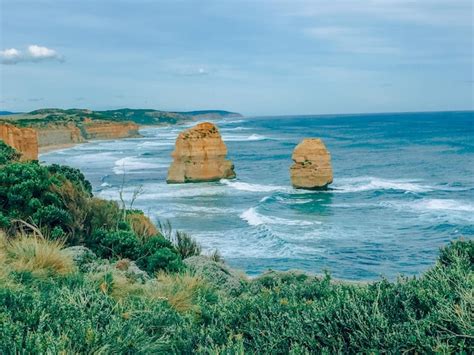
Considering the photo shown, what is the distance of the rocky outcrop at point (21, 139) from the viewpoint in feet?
126

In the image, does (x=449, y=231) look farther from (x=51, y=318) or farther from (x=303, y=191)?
(x=51, y=318)

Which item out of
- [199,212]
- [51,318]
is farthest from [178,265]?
[199,212]

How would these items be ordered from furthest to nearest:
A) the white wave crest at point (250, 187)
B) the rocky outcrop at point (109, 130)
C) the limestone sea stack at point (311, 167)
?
1. the rocky outcrop at point (109, 130)
2. the white wave crest at point (250, 187)
3. the limestone sea stack at point (311, 167)

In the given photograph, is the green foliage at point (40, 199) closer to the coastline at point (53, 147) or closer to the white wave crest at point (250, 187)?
the white wave crest at point (250, 187)

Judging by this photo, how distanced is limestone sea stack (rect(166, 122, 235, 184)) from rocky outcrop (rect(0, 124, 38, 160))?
11.6 meters

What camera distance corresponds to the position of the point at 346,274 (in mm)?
22328

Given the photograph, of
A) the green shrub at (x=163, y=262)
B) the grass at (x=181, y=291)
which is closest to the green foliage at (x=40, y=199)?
the green shrub at (x=163, y=262)

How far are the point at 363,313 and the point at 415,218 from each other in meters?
29.6

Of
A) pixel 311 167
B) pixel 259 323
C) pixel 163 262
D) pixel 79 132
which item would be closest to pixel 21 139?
pixel 311 167

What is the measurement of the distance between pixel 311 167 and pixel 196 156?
10459mm

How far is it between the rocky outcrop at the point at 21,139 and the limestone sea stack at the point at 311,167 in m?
20.1

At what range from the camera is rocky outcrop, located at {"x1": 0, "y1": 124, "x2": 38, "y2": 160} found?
3838 centimetres

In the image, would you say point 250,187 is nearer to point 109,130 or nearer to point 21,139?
point 21,139

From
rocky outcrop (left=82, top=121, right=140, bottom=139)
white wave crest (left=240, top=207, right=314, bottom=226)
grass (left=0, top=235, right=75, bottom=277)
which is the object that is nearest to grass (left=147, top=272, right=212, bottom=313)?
grass (left=0, top=235, right=75, bottom=277)
